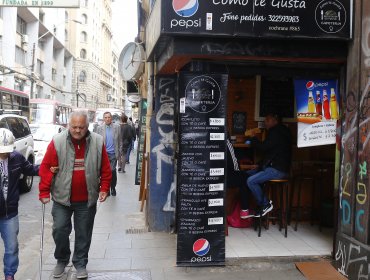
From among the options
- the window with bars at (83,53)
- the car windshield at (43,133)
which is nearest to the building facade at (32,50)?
the window with bars at (83,53)

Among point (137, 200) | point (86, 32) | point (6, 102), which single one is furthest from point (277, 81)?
point (86, 32)

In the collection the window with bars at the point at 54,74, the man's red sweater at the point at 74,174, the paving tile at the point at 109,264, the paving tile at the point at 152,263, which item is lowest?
the paving tile at the point at 109,264

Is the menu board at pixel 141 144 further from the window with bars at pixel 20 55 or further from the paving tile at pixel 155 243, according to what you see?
the window with bars at pixel 20 55

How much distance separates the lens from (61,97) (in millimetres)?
67375

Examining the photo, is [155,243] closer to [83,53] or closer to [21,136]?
[21,136]

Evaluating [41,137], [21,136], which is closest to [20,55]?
[41,137]

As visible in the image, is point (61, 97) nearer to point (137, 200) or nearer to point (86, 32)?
point (86, 32)

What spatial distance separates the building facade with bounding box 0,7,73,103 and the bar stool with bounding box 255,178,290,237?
26.3m

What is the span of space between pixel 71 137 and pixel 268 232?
3653 millimetres

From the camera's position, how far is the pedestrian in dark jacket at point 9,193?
447 centimetres

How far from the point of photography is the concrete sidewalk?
5.27m

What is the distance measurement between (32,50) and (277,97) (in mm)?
39073

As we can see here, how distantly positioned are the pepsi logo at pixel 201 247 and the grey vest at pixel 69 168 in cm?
135

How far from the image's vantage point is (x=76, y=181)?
195 inches
